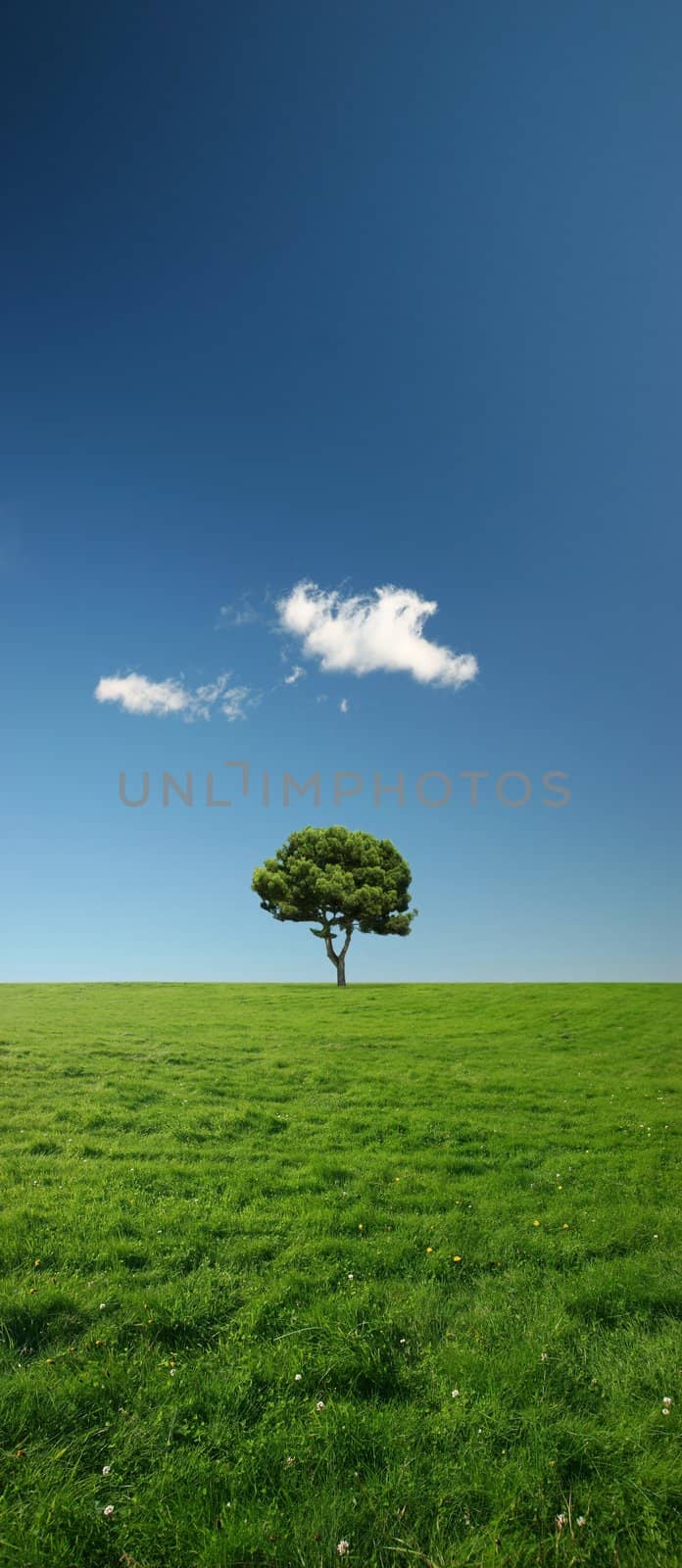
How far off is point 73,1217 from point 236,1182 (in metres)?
A: 2.61

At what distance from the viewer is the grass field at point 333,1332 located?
203 inches

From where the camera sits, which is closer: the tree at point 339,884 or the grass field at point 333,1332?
the grass field at point 333,1332

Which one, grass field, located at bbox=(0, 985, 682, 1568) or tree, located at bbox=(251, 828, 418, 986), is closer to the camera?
grass field, located at bbox=(0, 985, 682, 1568)

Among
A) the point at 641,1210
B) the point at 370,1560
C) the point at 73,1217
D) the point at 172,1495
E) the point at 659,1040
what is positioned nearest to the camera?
the point at 370,1560

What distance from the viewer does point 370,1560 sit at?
4828 mm

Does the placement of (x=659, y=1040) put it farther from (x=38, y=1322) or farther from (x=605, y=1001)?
(x=38, y=1322)

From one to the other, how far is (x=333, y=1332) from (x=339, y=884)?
44688 millimetres

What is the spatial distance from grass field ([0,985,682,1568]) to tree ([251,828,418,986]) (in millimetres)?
35510

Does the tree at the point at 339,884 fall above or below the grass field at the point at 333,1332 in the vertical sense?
above

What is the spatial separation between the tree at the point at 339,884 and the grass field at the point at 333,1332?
1398 inches

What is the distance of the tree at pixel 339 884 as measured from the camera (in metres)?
53.1

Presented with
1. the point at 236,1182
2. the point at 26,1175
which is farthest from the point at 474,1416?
the point at 26,1175

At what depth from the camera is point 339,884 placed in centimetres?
5188

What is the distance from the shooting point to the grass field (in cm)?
516
